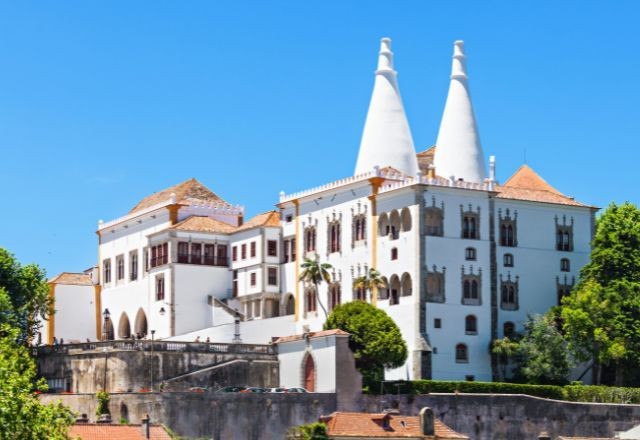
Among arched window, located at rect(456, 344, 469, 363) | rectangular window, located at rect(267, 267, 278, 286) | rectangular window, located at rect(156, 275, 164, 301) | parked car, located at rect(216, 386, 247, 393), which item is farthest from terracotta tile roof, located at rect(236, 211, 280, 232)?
parked car, located at rect(216, 386, 247, 393)

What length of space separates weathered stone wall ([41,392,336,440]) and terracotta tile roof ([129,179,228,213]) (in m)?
30.7

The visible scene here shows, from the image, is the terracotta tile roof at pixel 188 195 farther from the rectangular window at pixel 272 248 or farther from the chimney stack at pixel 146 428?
the chimney stack at pixel 146 428

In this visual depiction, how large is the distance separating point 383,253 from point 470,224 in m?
5.19

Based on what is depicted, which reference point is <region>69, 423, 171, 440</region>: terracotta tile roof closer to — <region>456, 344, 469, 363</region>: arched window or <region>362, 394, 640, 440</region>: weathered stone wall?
<region>362, 394, 640, 440</region>: weathered stone wall

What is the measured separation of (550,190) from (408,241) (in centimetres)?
1283

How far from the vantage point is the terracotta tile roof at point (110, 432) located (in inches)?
2854

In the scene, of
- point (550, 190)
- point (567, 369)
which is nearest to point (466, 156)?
point (550, 190)

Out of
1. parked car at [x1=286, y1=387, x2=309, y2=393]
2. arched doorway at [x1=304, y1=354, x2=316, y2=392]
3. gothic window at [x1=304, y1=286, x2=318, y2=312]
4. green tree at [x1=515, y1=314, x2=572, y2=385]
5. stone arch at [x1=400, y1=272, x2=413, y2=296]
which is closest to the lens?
parked car at [x1=286, y1=387, x2=309, y2=393]

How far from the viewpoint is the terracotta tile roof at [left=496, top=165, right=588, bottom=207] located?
102062mm

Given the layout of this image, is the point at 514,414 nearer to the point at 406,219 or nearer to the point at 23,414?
the point at 406,219

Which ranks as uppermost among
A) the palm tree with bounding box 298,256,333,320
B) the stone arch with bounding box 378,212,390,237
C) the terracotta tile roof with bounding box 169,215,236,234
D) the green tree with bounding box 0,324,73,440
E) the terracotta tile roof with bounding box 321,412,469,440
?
the terracotta tile roof with bounding box 169,215,236,234

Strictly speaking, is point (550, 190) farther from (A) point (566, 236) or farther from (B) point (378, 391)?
(B) point (378, 391)

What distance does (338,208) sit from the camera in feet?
340

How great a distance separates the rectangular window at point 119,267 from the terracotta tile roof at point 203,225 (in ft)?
24.3
